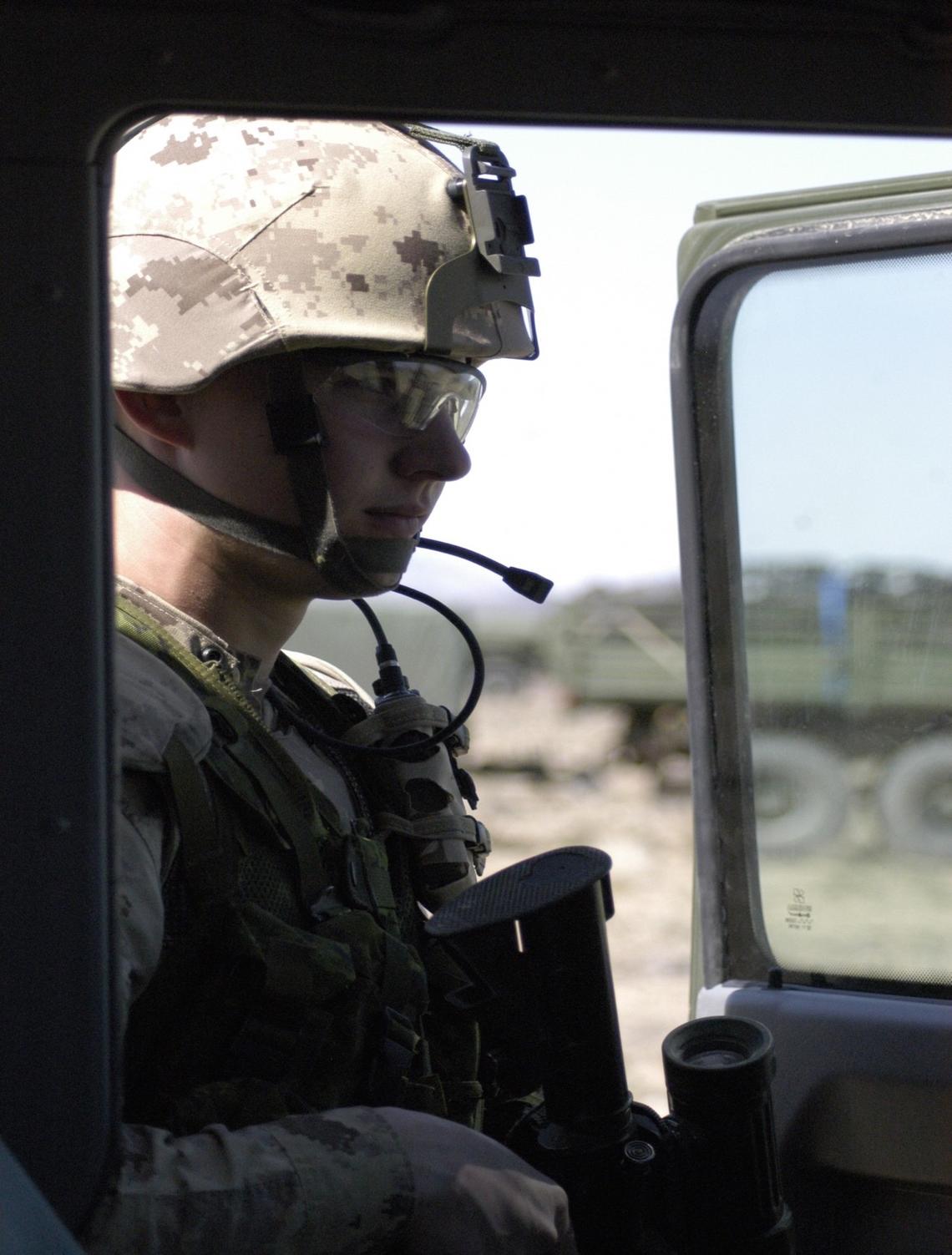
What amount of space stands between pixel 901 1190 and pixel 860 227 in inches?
50.0

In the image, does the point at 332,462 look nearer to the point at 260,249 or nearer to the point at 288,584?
the point at 288,584

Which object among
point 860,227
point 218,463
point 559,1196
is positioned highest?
point 860,227

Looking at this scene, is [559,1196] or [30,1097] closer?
[30,1097]

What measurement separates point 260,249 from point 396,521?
0.38 m

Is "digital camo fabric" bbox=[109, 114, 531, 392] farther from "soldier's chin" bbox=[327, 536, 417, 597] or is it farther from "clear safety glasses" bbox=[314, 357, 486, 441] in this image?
"soldier's chin" bbox=[327, 536, 417, 597]

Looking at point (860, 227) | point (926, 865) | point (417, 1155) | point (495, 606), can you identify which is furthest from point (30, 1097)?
point (495, 606)

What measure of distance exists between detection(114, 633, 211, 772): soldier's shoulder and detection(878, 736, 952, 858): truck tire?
1067 mm

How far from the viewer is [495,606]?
16.7 m

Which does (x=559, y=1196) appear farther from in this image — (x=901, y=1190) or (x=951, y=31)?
(x=951, y=31)

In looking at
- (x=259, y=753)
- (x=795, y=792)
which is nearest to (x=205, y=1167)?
(x=259, y=753)

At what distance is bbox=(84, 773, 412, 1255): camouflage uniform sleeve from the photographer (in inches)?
39.2

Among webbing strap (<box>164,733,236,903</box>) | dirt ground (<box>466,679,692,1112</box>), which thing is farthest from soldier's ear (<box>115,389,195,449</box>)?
dirt ground (<box>466,679,692,1112</box>)

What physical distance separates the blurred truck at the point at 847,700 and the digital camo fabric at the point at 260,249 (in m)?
0.64

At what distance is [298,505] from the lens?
1.68 meters
